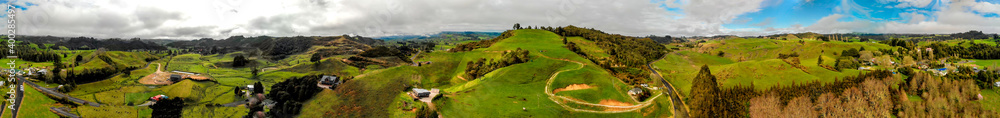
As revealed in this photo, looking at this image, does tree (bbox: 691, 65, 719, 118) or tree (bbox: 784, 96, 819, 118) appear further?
tree (bbox: 784, 96, 819, 118)

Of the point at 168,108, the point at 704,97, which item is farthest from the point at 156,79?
the point at 704,97

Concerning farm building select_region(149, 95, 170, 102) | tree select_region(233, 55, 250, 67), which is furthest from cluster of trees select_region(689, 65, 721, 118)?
tree select_region(233, 55, 250, 67)

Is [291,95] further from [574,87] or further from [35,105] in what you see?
[574,87]

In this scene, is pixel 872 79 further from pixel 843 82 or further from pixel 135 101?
pixel 135 101

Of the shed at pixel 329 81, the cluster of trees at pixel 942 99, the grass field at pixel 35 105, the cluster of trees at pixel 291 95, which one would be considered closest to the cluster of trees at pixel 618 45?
the cluster of trees at pixel 942 99

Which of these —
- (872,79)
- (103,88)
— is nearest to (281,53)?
(103,88)

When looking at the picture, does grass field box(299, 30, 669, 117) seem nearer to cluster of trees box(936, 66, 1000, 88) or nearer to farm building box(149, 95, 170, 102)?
farm building box(149, 95, 170, 102)

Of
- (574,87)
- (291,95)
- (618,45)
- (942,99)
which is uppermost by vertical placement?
(618,45)
